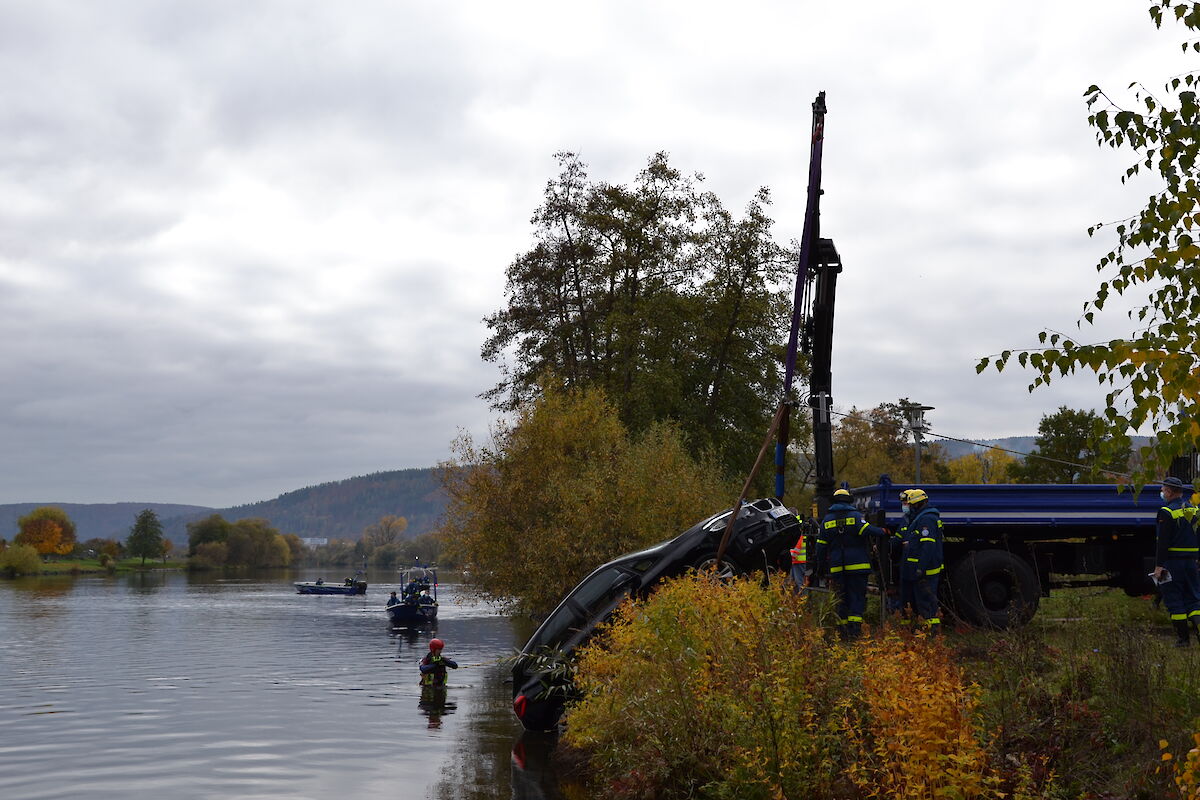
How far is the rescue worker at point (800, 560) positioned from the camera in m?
14.5

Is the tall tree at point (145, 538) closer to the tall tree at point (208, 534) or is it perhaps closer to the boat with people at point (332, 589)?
the tall tree at point (208, 534)

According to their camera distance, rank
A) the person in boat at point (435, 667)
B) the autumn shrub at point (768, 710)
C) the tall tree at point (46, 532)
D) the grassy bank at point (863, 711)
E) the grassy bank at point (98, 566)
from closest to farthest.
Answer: the autumn shrub at point (768, 710) → the grassy bank at point (863, 711) → the person in boat at point (435, 667) → the grassy bank at point (98, 566) → the tall tree at point (46, 532)

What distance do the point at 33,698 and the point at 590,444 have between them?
49.8 feet

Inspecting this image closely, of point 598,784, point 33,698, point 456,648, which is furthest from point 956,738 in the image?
point 456,648

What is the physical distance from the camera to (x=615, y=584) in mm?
13078

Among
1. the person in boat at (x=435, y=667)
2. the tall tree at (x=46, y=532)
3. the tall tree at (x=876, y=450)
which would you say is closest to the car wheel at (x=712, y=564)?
the person in boat at (x=435, y=667)

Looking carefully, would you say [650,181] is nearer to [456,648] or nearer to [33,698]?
[456,648]

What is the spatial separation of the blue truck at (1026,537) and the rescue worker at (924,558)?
101 centimetres

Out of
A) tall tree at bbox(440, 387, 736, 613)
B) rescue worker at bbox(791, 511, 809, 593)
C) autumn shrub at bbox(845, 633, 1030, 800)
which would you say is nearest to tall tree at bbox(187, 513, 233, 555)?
tall tree at bbox(440, 387, 736, 613)

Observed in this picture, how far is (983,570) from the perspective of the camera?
14523mm

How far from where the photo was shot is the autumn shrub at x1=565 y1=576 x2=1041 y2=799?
615 cm

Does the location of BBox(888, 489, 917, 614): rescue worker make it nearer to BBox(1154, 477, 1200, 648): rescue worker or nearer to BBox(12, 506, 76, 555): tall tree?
BBox(1154, 477, 1200, 648): rescue worker

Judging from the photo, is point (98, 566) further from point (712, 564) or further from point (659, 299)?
point (712, 564)

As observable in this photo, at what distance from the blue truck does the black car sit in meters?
1.77
